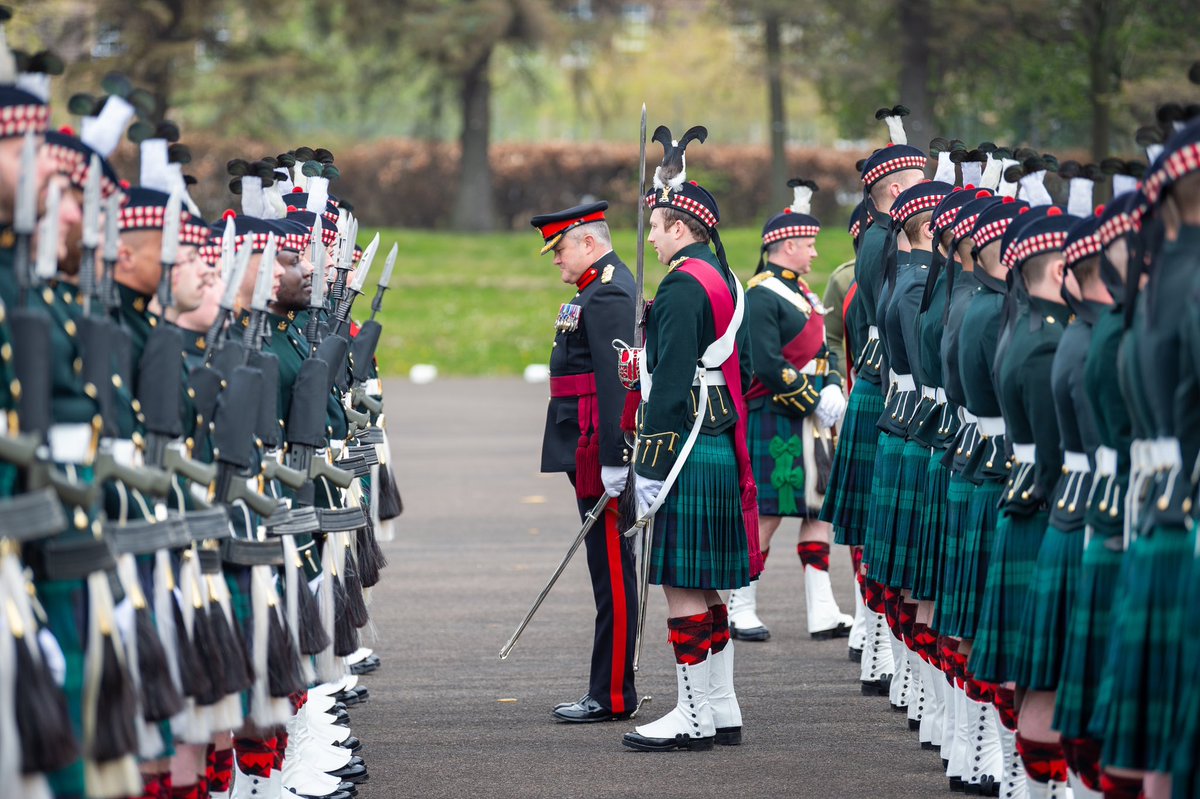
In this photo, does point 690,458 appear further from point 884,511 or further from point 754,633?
point 754,633

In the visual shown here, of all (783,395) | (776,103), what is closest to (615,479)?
(783,395)

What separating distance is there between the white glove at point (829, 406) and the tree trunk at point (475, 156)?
23.1 meters

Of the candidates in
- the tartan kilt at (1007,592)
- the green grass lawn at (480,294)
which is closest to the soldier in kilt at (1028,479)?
the tartan kilt at (1007,592)

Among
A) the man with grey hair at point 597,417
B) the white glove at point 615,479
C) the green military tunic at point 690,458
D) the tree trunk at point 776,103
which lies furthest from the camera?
the tree trunk at point 776,103

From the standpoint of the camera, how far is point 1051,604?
16.7ft

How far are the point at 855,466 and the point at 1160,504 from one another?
377cm

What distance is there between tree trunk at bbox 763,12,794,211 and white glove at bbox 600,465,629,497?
22.2 m

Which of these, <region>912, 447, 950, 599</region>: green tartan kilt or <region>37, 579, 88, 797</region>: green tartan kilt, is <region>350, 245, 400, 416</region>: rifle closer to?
<region>912, 447, 950, 599</region>: green tartan kilt

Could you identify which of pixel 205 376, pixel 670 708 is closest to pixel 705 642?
pixel 670 708

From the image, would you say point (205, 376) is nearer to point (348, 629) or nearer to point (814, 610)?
point (348, 629)

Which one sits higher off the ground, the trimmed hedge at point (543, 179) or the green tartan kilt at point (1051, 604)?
the trimmed hedge at point (543, 179)

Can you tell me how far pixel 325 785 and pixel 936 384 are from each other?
272cm

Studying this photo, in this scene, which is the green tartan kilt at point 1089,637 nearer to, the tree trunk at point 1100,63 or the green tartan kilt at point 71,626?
the green tartan kilt at point 71,626

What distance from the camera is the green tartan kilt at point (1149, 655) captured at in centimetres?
428
